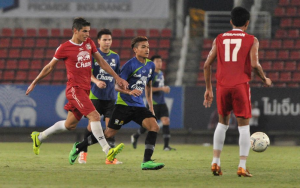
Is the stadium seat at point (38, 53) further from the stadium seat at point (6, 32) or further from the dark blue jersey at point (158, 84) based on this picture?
the dark blue jersey at point (158, 84)

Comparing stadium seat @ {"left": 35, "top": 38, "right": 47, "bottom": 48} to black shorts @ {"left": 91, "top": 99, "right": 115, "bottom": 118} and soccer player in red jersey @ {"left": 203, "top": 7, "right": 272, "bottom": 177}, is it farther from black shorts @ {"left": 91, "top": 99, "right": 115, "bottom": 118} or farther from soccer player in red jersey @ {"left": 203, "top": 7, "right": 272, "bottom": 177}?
soccer player in red jersey @ {"left": 203, "top": 7, "right": 272, "bottom": 177}

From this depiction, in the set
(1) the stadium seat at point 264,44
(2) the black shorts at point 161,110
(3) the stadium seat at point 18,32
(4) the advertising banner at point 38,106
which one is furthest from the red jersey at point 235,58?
(3) the stadium seat at point 18,32

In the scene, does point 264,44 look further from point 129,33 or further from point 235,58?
point 235,58

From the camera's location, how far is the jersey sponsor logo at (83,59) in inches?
337

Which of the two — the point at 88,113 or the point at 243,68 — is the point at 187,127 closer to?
the point at 88,113

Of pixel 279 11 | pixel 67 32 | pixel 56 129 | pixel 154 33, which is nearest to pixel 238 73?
pixel 56 129

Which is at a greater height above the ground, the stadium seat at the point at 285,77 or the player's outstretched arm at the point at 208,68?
the player's outstretched arm at the point at 208,68

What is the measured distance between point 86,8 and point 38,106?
25.5 feet

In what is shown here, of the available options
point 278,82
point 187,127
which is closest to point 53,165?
point 187,127

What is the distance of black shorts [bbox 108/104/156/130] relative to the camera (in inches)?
332

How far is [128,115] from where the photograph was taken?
8516 millimetres

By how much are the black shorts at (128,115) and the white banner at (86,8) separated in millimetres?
15010

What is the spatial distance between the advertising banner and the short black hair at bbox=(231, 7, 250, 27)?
31.2 ft

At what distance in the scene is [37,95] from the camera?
669 inches
